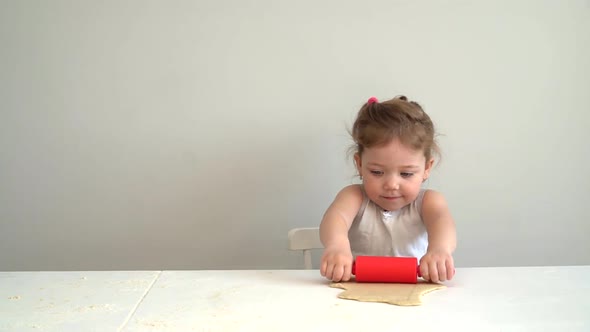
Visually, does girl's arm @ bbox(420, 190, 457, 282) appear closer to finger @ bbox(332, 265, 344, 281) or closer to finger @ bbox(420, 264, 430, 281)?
finger @ bbox(420, 264, 430, 281)

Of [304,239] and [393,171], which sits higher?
[393,171]

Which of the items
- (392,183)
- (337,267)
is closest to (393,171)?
(392,183)

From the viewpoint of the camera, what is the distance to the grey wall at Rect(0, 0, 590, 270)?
4.40 ft

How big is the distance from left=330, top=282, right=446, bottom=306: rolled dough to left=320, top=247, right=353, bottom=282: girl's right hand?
15 mm

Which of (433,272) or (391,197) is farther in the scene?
(391,197)

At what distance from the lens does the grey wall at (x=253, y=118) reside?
1.34 metres

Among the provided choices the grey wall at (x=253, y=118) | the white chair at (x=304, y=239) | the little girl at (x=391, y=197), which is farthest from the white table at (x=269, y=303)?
the grey wall at (x=253, y=118)

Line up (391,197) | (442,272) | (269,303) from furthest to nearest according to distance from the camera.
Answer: (391,197)
(442,272)
(269,303)

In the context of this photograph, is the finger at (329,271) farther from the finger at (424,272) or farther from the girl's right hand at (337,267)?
the finger at (424,272)

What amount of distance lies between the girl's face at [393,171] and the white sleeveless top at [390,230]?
0.22 ft

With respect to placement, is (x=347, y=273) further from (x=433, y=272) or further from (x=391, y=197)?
(x=391, y=197)

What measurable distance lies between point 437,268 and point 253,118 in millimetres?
622

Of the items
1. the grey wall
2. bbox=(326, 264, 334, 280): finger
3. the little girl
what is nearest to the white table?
bbox=(326, 264, 334, 280): finger

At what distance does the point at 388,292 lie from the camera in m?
0.90
